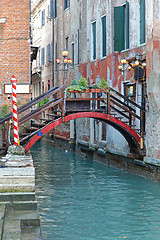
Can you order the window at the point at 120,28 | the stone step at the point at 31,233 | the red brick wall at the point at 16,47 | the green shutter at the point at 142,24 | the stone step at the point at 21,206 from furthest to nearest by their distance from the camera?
the window at the point at 120,28, the red brick wall at the point at 16,47, the green shutter at the point at 142,24, the stone step at the point at 21,206, the stone step at the point at 31,233

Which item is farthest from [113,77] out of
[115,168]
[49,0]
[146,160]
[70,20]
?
[49,0]

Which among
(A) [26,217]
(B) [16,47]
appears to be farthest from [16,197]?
(B) [16,47]

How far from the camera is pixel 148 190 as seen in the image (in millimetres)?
12695

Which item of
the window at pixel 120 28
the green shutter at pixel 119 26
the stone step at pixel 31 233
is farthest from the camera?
the green shutter at pixel 119 26

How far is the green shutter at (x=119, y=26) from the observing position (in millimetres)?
16938

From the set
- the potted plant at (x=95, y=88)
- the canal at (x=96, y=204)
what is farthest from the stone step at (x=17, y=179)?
Result: the potted plant at (x=95, y=88)

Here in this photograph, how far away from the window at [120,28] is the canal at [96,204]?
421 centimetres

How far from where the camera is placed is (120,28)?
55.8 ft

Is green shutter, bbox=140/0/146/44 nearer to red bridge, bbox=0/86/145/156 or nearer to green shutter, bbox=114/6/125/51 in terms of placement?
green shutter, bbox=114/6/125/51

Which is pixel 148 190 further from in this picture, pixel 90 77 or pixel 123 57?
pixel 90 77

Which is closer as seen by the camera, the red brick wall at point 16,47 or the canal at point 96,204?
the canal at point 96,204

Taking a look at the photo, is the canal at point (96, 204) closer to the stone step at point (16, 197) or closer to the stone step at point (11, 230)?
the stone step at point (16, 197)

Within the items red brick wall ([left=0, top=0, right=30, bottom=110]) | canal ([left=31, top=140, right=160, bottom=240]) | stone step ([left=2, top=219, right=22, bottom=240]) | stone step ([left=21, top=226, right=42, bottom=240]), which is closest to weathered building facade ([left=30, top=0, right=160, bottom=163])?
canal ([left=31, top=140, right=160, bottom=240])

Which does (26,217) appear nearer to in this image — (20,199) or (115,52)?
(20,199)
